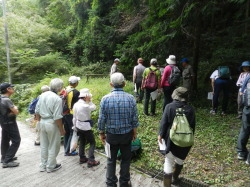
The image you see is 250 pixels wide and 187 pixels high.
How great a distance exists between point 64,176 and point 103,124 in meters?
1.67

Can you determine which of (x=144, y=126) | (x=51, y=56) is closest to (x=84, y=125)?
(x=144, y=126)

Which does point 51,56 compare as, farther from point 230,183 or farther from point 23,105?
point 230,183

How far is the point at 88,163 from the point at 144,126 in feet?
7.68

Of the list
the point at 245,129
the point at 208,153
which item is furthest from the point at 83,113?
the point at 245,129

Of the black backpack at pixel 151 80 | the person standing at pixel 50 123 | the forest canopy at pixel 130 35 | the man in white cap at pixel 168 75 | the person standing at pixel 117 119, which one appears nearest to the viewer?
the person standing at pixel 117 119

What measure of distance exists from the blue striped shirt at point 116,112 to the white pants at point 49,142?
4.36 feet

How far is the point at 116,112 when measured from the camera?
10.4 ft

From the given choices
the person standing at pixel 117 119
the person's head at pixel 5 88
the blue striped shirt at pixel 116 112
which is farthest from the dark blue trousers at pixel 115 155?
the person's head at pixel 5 88

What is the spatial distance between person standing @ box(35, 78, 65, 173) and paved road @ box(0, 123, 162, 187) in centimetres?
23

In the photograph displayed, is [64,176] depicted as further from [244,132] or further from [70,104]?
[244,132]

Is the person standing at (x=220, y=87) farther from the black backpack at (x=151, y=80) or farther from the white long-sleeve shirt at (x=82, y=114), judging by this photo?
the white long-sleeve shirt at (x=82, y=114)

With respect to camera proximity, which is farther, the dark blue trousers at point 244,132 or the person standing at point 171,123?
the dark blue trousers at point 244,132

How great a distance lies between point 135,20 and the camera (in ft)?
42.0

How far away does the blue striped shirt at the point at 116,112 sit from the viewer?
3.17 meters
